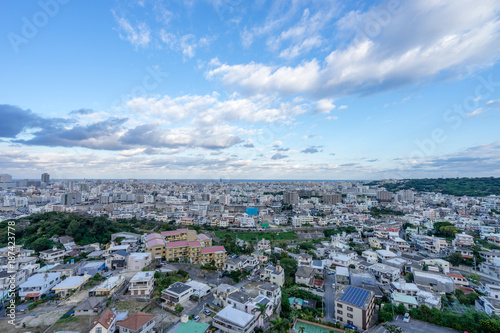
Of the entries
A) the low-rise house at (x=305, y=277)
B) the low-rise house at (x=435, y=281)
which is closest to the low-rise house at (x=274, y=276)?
the low-rise house at (x=305, y=277)

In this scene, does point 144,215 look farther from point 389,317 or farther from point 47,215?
point 389,317

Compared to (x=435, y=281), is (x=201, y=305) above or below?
above

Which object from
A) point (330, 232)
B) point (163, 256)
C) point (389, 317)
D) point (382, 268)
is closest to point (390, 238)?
point (330, 232)

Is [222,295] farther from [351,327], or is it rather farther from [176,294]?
[351,327]

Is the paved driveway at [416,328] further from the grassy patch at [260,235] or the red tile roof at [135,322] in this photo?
the grassy patch at [260,235]

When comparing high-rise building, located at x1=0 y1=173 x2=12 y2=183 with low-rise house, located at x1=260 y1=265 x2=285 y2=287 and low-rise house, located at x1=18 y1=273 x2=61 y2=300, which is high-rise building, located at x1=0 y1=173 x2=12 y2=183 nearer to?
low-rise house, located at x1=18 y1=273 x2=61 y2=300

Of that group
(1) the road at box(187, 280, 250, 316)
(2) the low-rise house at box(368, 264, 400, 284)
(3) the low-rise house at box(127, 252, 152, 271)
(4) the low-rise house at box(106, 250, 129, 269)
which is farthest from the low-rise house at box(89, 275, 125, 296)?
(2) the low-rise house at box(368, 264, 400, 284)

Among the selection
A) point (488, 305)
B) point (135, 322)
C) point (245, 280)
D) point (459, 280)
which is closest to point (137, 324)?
point (135, 322)
